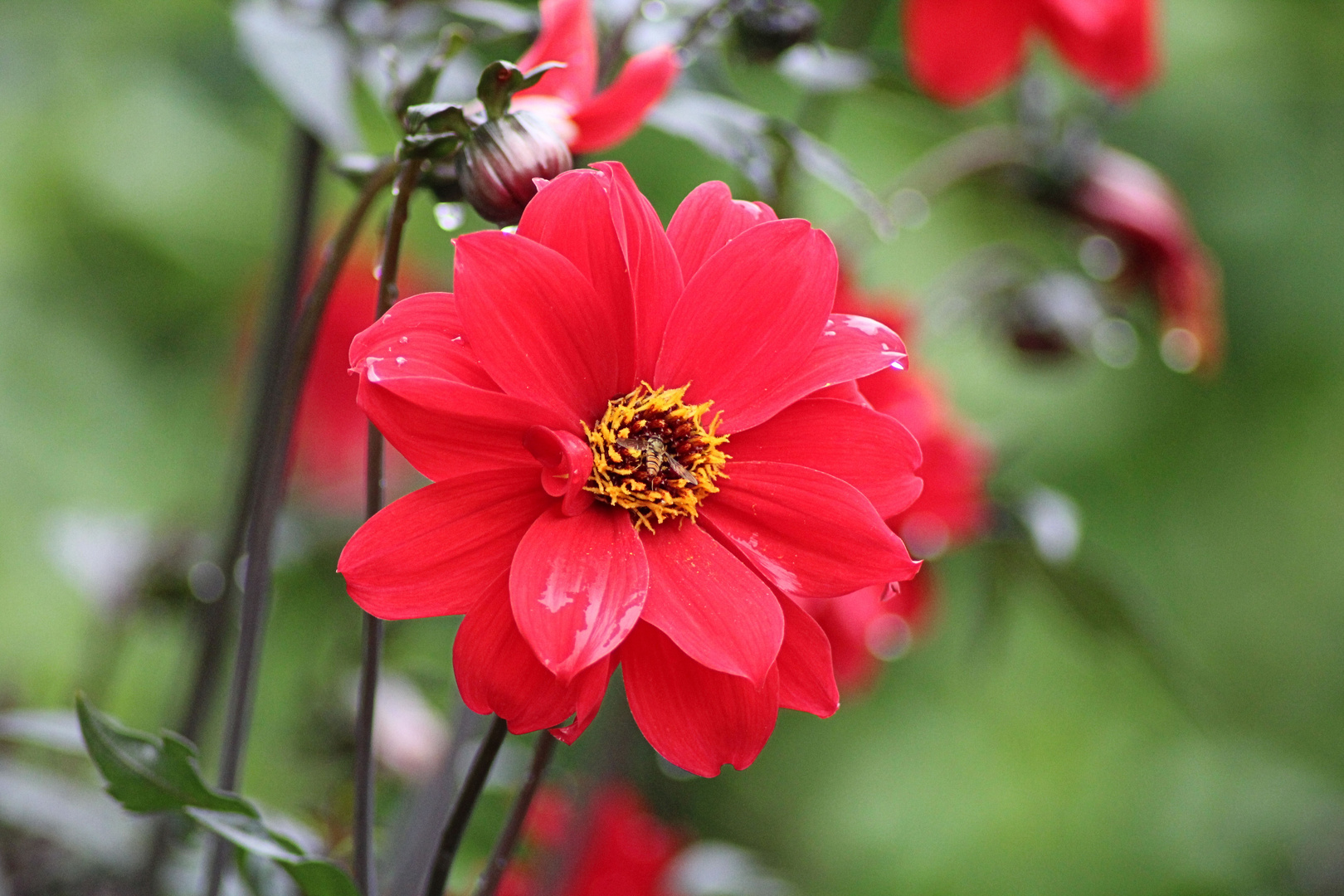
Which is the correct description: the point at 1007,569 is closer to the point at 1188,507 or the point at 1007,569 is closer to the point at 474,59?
the point at 474,59

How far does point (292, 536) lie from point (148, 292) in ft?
2.22

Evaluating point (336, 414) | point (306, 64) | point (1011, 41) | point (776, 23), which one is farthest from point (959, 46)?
point (336, 414)

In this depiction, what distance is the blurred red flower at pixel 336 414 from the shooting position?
79 centimetres

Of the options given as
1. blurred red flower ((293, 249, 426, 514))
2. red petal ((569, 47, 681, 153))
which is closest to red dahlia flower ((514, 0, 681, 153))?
red petal ((569, 47, 681, 153))

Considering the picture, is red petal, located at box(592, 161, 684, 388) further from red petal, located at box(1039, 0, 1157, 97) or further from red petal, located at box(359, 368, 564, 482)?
red petal, located at box(1039, 0, 1157, 97)

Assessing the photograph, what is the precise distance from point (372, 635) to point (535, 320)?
8 cm

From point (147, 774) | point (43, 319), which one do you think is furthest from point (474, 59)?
point (43, 319)

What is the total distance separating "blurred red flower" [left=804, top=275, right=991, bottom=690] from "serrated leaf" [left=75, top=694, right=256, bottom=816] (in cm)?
22

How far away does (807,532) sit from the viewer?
24cm

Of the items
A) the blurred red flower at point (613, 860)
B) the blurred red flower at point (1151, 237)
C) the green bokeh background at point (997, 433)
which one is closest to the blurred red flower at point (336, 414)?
the green bokeh background at point (997, 433)

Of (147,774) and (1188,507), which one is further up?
(147,774)

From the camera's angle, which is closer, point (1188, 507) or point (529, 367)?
point (529, 367)

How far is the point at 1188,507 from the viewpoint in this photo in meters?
1.12

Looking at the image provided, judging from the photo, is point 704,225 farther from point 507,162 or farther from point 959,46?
point 959,46
